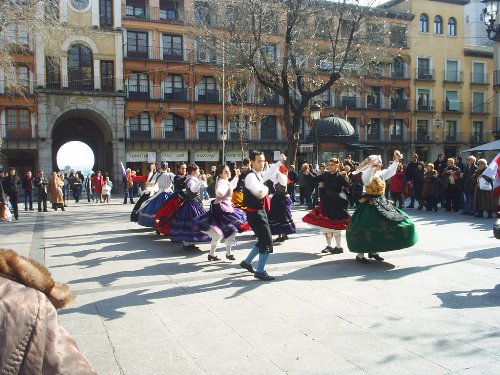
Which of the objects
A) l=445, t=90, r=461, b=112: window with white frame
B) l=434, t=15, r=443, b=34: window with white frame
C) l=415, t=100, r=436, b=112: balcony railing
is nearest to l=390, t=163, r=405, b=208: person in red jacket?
l=415, t=100, r=436, b=112: balcony railing

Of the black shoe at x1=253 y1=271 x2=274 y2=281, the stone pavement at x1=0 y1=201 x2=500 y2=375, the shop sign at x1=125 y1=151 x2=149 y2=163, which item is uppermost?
the shop sign at x1=125 y1=151 x2=149 y2=163

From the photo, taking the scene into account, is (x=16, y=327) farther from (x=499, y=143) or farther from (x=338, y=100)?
(x=338, y=100)

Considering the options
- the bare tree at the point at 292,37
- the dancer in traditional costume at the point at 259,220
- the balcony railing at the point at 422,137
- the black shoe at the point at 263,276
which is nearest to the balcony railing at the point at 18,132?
the bare tree at the point at 292,37

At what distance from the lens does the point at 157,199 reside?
39.2 feet

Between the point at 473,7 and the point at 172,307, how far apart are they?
5959 cm

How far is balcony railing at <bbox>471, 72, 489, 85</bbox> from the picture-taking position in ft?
163

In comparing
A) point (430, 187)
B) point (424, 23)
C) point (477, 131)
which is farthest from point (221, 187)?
point (477, 131)

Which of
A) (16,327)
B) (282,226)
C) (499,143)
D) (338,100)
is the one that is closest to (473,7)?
(338,100)

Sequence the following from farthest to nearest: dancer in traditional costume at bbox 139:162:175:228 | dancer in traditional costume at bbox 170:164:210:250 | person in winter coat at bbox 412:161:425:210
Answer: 1. person in winter coat at bbox 412:161:425:210
2. dancer in traditional costume at bbox 139:162:175:228
3. dancer in traditional costume at bbox 170:164:210:250

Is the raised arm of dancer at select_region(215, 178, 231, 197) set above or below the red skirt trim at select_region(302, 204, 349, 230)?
above

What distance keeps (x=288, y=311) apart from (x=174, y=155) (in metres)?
35.0

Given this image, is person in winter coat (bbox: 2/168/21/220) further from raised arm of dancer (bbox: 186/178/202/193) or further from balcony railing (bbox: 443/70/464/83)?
balcony railing (bbox: 443/70/464/83)

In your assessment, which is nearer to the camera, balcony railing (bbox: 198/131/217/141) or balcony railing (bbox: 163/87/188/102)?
balcony railing (bbox: 163/87/188/102)

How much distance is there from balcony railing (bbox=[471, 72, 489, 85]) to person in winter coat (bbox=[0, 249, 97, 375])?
54.6 metres
